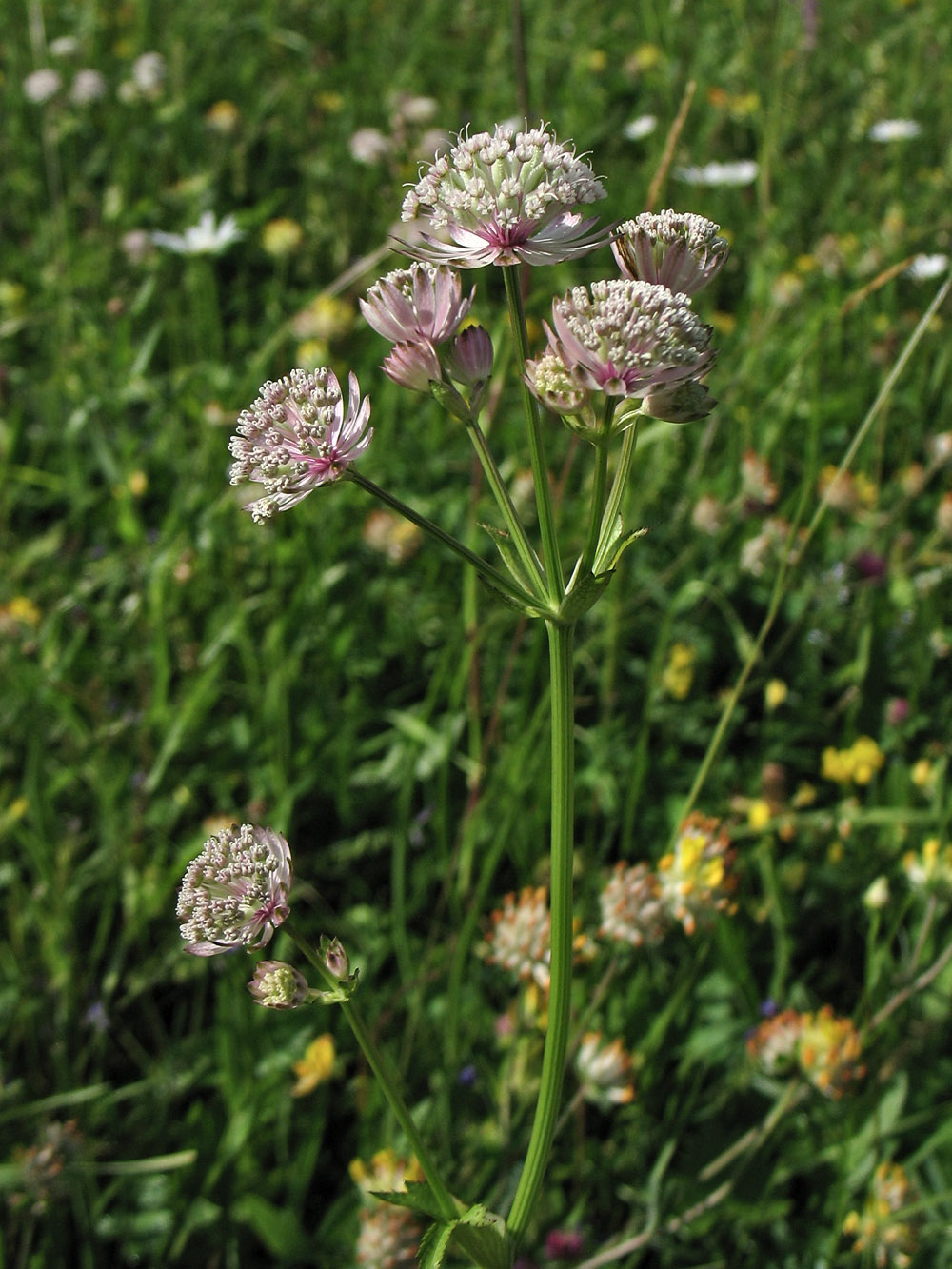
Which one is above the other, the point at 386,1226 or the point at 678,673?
the point at 678,673

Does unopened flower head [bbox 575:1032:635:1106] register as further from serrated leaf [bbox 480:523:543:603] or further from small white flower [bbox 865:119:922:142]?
small white flower [bbox 865:119:922:142]

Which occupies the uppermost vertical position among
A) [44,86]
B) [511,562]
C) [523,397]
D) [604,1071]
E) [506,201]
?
[506,201]

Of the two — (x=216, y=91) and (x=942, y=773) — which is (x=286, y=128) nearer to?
(x=216, y=91)

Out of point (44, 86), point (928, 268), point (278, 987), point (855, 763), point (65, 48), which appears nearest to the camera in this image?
point (278, 987)

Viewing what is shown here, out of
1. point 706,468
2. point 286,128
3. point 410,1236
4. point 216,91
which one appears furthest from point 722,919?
point 216,91

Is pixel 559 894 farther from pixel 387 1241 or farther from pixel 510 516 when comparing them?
pixel 387 1241

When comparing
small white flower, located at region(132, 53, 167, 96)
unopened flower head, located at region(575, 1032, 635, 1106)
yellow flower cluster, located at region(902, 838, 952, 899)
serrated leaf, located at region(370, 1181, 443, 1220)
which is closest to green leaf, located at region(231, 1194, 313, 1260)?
unopened flower head, located at region(575, 1032, 635, 1106)

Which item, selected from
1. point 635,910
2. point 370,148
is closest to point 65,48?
point 370,148

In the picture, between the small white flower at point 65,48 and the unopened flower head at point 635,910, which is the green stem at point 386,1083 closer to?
the unopened flower head at point 635,910

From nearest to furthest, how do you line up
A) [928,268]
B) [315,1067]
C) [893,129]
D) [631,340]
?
1. [631,340]
2. [315,1067]
3. [928,268]
4. [893,129]
